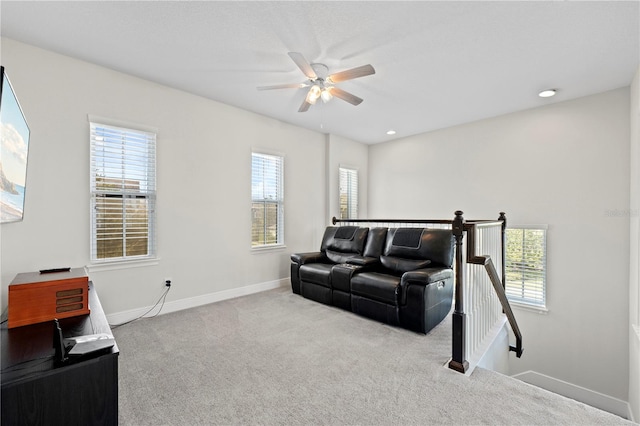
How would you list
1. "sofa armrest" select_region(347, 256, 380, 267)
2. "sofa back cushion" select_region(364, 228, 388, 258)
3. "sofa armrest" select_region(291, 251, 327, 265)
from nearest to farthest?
1. "sofa armrest" select_region(347, 256, 380, 267)
2. "sofa back cushion" select_region(364, 228, 388, 258)
3. "sofa armrest" select_region(291, 251, 327, 265)

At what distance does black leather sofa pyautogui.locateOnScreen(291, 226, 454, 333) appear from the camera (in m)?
3.03

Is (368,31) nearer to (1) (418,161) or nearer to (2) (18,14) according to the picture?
(2) (18,14)

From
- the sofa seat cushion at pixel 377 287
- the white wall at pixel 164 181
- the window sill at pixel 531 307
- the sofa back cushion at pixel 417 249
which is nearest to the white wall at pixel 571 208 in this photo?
the window sill at pixel 531 307

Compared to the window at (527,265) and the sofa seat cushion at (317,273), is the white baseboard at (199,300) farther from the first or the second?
the window at (527,265)

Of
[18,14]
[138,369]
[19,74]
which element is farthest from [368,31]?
[138,369]

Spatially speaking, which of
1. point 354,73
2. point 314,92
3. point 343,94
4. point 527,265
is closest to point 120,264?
point 314,92

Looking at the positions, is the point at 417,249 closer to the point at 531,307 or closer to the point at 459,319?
the point at 459,319

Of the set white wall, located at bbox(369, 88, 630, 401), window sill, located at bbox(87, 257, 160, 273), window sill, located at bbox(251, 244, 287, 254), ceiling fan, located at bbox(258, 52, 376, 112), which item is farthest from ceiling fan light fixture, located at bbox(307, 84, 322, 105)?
white wall, located at bbox(369, 88, 630, 401)

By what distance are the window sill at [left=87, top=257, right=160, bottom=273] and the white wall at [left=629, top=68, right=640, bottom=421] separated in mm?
5238

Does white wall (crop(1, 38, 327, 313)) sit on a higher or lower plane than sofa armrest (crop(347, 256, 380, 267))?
higher

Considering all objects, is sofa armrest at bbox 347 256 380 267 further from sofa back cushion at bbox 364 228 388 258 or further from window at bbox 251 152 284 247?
window at bbox 251 152 284 247

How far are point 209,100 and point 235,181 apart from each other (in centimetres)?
116

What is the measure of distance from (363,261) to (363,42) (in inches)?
101

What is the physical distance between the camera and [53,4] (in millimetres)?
2152
